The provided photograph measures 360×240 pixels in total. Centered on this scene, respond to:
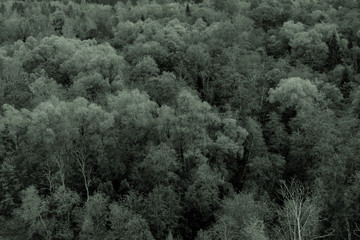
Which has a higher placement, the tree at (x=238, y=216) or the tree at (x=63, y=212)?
the tree at (x=238, y=216)

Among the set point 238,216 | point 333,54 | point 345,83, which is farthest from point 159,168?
point 333,54

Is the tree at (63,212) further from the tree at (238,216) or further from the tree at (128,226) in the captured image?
the tree at (238,216)

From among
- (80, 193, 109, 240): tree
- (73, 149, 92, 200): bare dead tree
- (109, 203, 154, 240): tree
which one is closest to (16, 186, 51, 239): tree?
(80, 193, 109, 240): tree

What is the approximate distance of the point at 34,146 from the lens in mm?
54375

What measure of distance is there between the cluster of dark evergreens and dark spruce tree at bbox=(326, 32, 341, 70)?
0.30 m

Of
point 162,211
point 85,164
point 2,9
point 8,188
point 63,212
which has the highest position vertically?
point 2,9

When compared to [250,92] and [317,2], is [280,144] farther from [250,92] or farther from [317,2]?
[317,2]

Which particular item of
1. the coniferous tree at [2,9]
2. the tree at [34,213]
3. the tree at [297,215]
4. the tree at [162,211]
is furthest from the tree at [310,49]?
the coniferous tree at [2,9]

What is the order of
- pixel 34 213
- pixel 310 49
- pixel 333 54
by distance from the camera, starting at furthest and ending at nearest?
pixel 333 54, pixel 310 49, pixel 34 213

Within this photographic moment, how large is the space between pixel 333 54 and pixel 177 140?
157 ft

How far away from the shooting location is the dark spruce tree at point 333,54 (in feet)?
282

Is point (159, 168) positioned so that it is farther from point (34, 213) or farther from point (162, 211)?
point (34, 213)

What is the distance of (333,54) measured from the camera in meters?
86.2

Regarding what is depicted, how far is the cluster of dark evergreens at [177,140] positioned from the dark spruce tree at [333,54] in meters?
0.30
